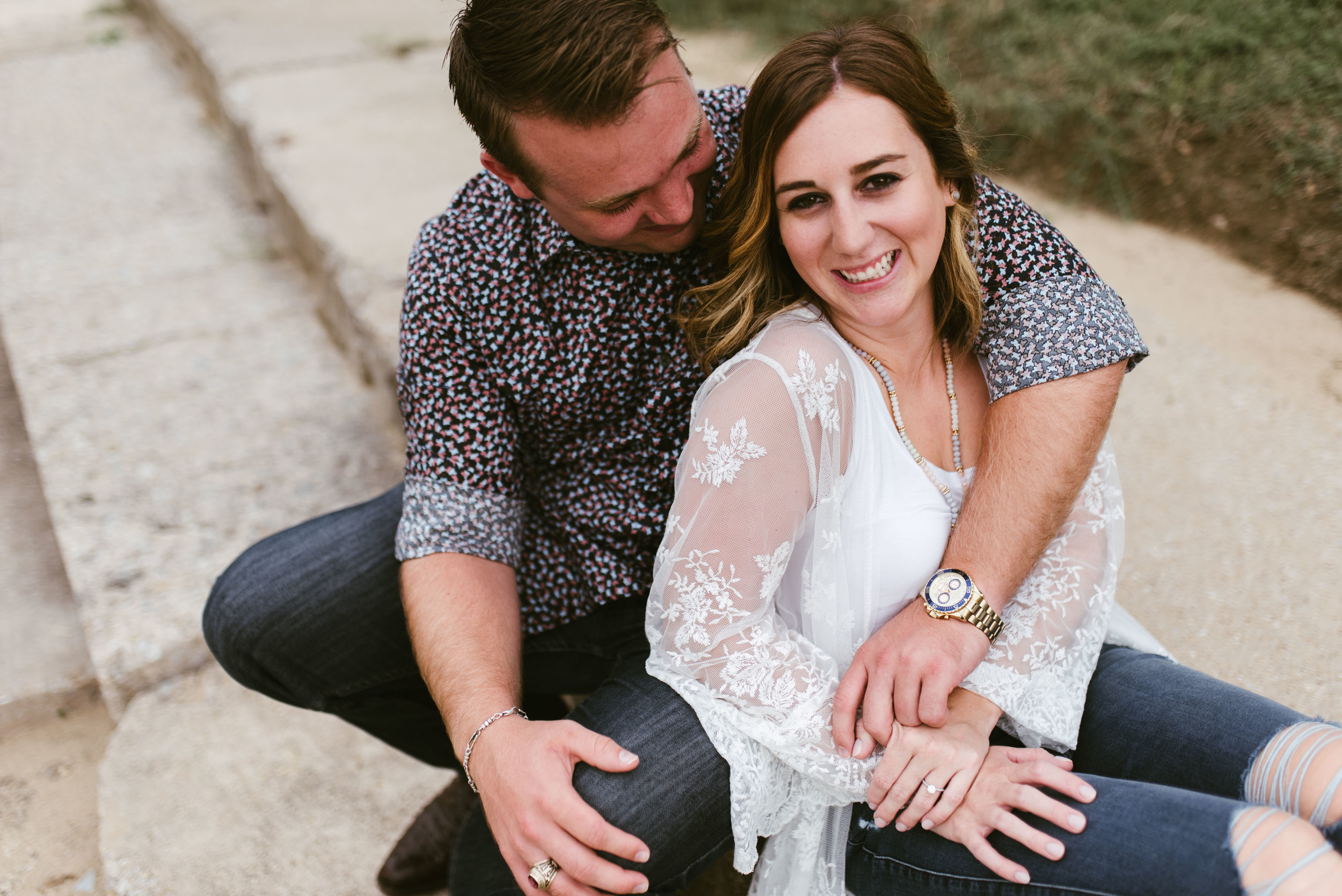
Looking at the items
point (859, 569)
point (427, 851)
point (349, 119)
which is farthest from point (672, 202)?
point (349, 119)

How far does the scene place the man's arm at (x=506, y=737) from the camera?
1.45 metres

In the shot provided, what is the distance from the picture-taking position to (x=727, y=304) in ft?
5.49

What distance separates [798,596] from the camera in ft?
5.43

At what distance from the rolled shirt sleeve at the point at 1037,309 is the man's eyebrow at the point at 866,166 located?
29 centimetres

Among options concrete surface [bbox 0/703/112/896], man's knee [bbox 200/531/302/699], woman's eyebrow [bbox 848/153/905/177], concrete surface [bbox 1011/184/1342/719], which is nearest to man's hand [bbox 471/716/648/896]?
man's knee [bbox 200/531/302/699]

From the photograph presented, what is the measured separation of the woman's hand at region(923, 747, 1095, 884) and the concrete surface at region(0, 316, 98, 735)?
76.0 inches

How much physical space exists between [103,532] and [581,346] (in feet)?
5.37

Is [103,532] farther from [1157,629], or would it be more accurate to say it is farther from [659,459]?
[1157,629]

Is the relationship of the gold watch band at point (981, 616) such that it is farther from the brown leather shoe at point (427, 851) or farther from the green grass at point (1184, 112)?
the green grass at point (1184, 112)

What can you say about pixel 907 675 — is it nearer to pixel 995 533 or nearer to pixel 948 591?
pixel 948 591

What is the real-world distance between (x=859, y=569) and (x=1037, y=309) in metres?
0.53

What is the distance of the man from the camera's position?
1522 mm

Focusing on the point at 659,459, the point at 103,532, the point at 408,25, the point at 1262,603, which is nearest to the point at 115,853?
the point at 103,532

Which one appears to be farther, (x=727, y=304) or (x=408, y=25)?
(x=408, y=25)
